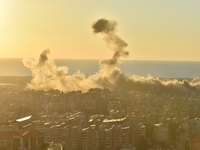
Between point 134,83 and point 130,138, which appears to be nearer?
point 130,138

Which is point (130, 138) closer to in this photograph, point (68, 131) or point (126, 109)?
point (68, 131)

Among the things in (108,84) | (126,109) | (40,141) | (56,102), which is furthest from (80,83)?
(40,141)

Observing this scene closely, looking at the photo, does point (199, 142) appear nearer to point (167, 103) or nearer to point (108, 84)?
point (167, 103)

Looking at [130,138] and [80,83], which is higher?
[80,83]

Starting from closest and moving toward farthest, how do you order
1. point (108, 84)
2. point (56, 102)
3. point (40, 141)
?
point (40, 141) < point (56, 102) < point (108, 84)

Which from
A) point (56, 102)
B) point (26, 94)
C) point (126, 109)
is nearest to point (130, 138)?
point (126, 109)

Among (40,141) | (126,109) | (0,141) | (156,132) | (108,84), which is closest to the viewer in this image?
(0,141)

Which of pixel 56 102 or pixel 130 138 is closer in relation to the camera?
pixel 130 138
